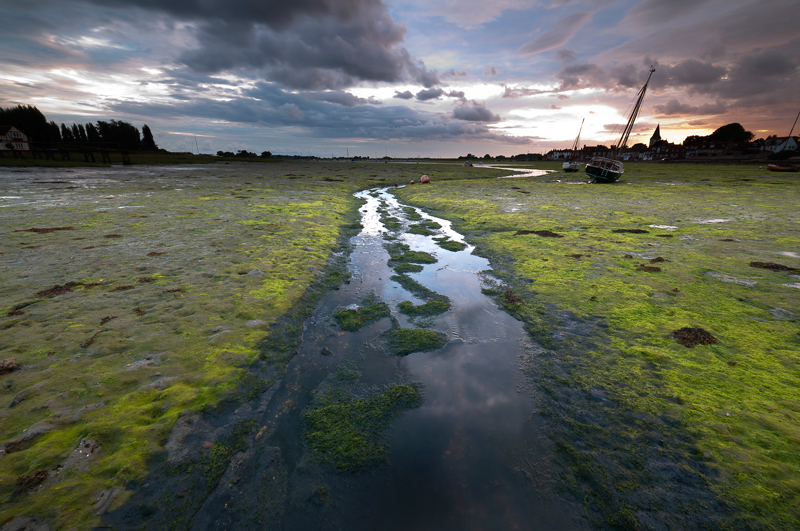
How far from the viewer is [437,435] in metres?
5.40

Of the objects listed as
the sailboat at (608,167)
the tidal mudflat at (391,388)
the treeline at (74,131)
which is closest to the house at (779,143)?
the sailboat at (608,167)

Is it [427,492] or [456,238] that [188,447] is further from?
[456,238]

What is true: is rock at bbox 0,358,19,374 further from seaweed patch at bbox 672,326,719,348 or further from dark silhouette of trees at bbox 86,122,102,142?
dark silhouette of trees at bbox 86,122,102,142

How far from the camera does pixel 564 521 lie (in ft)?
13.3

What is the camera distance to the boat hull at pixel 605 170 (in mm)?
51812

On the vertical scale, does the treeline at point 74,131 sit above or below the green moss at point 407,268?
above

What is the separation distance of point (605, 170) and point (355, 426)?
61871mm

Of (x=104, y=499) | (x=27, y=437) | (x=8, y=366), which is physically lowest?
(x=104, y=499)

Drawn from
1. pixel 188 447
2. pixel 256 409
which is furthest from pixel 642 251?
pixel 188 447

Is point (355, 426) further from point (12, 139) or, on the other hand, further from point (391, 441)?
point (12, 139)

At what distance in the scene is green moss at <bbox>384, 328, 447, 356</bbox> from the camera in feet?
25.6

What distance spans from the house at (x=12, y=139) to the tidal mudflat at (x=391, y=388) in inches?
6052

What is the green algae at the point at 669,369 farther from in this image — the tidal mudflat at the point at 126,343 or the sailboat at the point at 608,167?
the sailboat at the point at 608,167

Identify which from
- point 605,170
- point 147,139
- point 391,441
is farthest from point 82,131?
point 391,441
